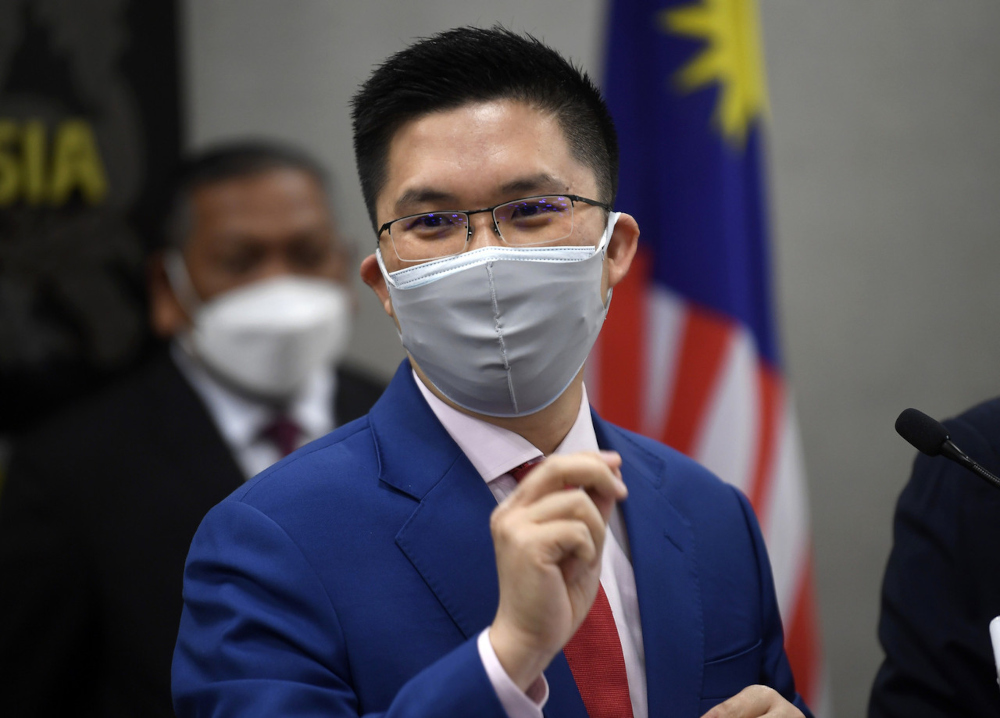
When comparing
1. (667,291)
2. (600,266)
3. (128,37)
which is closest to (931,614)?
(600,266)

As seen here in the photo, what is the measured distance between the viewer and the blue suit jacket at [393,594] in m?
1.09

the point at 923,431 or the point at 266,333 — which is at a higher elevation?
the point at 923,431

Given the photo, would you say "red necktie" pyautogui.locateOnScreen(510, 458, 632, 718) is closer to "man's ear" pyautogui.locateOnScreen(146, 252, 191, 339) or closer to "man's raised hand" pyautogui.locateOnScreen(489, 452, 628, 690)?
"man's raised hand" pyautogui.locateOnScreen(489, 452, 628, 690)

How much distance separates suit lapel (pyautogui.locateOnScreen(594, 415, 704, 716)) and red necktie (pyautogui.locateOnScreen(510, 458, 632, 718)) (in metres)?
0.04

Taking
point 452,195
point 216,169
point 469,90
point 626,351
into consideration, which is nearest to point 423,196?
point 452,195

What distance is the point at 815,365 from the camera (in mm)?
3402

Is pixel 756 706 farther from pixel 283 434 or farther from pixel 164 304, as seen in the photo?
pixel 164 304

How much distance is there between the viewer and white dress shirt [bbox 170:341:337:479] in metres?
2.77

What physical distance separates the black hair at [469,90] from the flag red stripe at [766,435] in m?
1.60

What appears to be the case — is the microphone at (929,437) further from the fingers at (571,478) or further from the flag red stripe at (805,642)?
the flag red stripe at (805,642)

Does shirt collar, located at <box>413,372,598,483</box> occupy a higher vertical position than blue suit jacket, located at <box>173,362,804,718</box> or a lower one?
higher

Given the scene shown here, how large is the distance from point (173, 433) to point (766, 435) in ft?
5.09

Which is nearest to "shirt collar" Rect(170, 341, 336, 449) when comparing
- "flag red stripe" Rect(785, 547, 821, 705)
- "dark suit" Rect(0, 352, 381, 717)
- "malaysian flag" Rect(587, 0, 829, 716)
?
"dark suit" Rect(0, 352, 381, 717)

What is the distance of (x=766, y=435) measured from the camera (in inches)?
112
